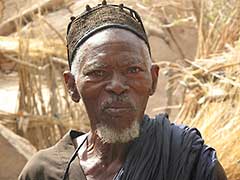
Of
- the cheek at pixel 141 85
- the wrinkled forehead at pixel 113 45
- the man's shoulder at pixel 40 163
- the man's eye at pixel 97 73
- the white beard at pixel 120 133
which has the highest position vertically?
the wrinkled forehead at pixel 113 45

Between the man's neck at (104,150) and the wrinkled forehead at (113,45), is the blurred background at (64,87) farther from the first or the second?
A: the wrinkled forehead at (113,45)

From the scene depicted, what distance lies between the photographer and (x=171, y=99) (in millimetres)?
6754

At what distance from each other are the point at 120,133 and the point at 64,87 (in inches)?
146

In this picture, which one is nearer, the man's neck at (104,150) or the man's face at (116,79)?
the man's face at (116,79)

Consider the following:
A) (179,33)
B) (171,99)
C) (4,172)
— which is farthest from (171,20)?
(4,172)

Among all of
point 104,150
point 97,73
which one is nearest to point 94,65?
point 97,73

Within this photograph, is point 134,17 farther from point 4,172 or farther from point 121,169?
point 4,172

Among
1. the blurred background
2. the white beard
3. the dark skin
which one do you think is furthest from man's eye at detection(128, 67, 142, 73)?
the blurred background

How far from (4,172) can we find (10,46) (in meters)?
1.48

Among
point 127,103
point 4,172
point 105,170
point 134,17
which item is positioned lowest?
point 4,172

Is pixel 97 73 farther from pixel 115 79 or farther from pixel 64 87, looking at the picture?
pixel 64 87

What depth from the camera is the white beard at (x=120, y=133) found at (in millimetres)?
2191

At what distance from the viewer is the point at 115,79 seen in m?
2.18

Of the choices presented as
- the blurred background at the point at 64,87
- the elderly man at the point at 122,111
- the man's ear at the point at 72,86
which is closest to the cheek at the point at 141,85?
the elderly man at the point at 122,111
